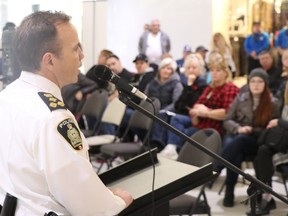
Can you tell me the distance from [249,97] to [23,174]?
322cm

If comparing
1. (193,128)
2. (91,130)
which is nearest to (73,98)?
(91,130)

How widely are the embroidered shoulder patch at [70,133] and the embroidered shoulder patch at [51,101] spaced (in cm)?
5

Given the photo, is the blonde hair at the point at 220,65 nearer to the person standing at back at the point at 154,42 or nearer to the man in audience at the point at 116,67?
the man in audience at the point at 116,67

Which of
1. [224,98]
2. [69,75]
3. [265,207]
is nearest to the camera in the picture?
[69,75]

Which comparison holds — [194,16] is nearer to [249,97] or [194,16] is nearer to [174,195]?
[249,97]

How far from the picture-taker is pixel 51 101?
4.66 ft

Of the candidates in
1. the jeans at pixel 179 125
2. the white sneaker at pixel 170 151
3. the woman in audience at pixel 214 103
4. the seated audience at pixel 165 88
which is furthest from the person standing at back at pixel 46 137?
the seated audience at pixel 165 88

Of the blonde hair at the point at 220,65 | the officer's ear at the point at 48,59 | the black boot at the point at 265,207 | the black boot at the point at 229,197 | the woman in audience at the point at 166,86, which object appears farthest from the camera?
the woman in audience at the point at 166,86

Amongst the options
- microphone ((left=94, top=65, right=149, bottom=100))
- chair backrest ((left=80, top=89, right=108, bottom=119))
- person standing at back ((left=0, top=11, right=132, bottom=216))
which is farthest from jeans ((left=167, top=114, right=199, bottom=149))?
person standing at back ((left=0, top=11, right=132, bottom=216))

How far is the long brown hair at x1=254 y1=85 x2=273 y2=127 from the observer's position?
4199 mm

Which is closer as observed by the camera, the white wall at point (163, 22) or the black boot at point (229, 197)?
the black boot at point (229, 197)

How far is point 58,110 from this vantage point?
1.40 metres

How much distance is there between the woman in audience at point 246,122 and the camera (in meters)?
4.09

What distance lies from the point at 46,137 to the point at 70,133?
2.9 inches
